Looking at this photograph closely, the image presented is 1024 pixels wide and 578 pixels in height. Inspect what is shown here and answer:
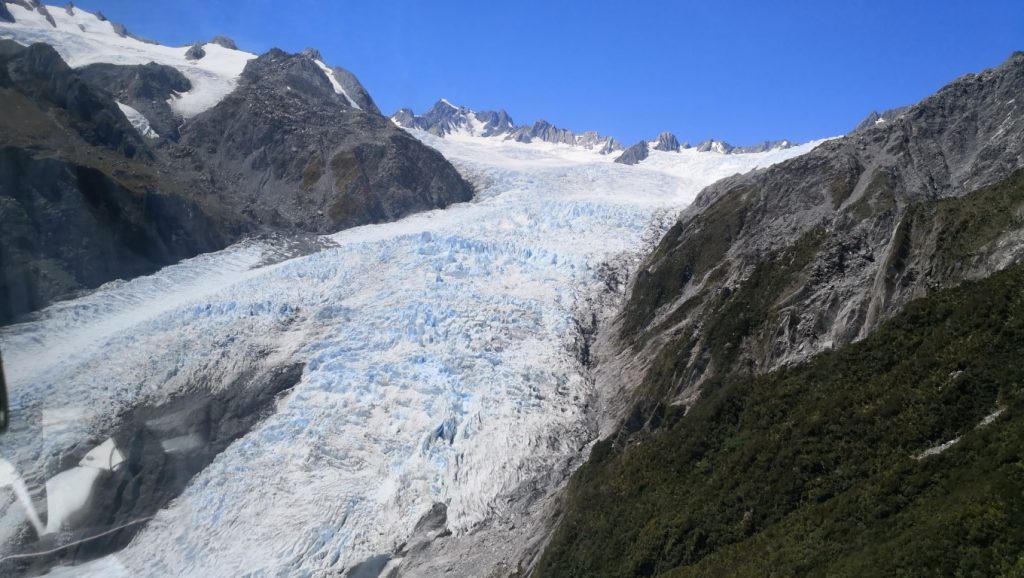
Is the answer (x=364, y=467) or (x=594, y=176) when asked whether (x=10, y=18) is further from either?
(x=364, y=467)

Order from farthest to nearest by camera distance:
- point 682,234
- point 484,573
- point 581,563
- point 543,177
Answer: point 543,177 → point 682,234 → point 484,573 → point 581,563

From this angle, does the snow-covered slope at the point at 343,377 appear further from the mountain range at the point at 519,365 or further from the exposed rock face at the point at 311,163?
the exposed rock face at the point at 311,163

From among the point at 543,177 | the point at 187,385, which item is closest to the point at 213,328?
the point at 187,385

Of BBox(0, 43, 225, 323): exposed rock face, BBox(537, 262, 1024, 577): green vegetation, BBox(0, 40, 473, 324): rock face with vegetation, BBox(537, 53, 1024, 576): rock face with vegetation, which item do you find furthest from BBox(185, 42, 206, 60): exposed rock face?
BBox(537, 262, 1024, 577): green vegetation

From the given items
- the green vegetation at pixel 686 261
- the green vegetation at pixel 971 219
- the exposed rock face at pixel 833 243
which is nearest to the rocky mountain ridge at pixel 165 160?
the green vegetation at pixel 686 261

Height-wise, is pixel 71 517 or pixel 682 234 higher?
pixel 682 234

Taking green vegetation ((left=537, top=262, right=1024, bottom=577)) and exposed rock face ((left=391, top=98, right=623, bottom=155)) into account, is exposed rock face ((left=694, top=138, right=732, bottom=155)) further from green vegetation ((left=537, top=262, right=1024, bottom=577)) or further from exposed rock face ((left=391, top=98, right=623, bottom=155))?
Result: green vegetation ((left=537, top=262, right=1024, bottom=577))

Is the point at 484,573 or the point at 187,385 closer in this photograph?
the point at 484,573
